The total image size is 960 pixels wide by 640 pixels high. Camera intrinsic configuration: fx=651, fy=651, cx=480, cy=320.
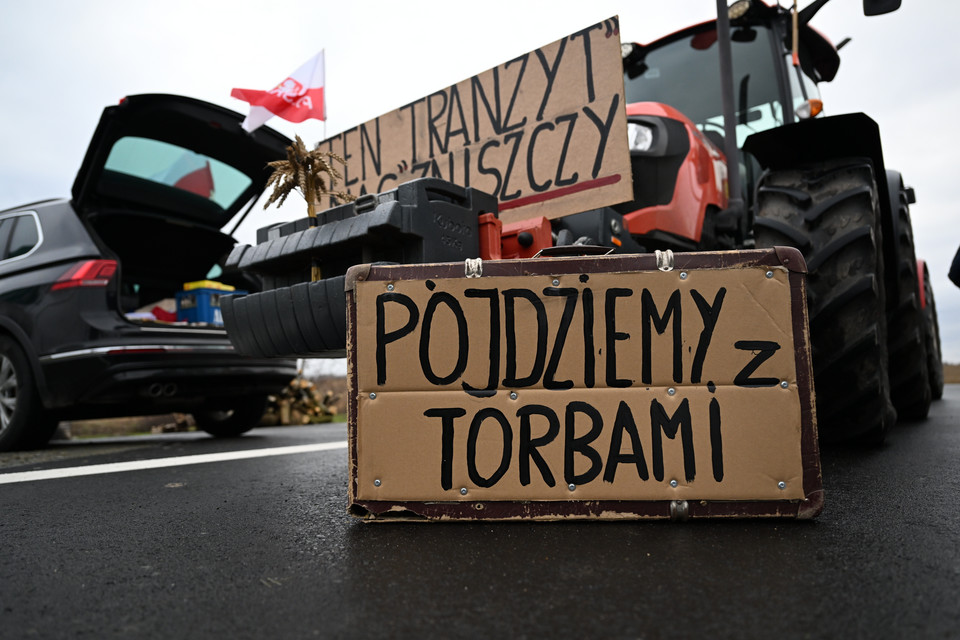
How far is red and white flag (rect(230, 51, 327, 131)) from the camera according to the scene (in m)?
3.57

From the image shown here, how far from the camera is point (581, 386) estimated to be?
158 centimetres

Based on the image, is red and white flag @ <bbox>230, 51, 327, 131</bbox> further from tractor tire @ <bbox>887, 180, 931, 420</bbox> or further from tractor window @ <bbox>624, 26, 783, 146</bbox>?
tractor tire @ <bbox>887, 180, 931, 420</bbox>

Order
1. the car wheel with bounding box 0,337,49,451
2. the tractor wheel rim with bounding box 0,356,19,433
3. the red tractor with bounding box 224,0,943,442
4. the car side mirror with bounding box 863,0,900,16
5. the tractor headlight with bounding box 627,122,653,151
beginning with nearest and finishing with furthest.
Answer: the red tractor with bounding box 224,0,943,442
the car side mirror with bounding box 863,0,900,16
the tractor headlight with bounding box 627,122,653,151
the car wheel with bounding box 0,337,49,451
the tractor wheel rim with bounding box 0,356,19,433

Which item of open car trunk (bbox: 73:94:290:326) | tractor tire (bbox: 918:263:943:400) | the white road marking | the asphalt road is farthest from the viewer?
tractor tire (bbox: 918:263:943:400)

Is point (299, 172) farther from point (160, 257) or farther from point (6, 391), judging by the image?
point (160, 257)

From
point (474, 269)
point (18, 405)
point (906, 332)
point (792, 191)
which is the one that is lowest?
point (18, 405)

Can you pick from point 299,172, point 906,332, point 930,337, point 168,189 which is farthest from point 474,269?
point 930,337

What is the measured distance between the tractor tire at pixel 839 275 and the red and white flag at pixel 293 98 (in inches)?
94.2

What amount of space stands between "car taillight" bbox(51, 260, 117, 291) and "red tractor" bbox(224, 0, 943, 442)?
1834mm

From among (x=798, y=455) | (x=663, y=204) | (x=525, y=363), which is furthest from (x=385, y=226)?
(x=663, y=204)

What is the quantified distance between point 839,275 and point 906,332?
135cm

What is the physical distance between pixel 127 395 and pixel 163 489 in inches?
68.2

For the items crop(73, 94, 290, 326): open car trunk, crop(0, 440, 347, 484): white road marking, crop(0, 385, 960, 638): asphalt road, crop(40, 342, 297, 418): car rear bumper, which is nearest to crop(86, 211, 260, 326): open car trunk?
crop(73, 94, 290, 326): open car trunk

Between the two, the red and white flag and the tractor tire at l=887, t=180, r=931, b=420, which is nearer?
the tractor tire at l=887, t=180, r=931, b=420
